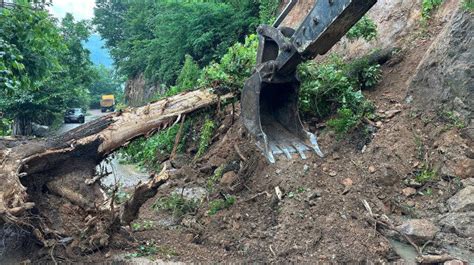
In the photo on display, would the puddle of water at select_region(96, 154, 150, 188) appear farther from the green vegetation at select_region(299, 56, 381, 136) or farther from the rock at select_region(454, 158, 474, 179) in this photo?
the rock at select_region(454, 158, 474, 179)

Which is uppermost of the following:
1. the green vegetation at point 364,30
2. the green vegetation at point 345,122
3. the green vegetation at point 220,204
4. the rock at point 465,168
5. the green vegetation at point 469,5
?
the green vegetation at point 469,5

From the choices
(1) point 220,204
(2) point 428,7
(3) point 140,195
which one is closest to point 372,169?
(1) point 220,204

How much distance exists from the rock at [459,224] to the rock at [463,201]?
0.09 meters

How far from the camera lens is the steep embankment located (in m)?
4.45

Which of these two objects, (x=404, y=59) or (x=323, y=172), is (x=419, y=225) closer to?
(x=323, y=172)

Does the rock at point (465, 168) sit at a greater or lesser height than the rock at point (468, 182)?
greater

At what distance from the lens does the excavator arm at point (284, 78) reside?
4.74m

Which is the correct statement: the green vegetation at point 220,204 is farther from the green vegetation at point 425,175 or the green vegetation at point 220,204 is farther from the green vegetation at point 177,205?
the green vegetation at point 425,175

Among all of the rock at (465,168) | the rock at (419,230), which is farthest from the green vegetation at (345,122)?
the rock at (419,230)

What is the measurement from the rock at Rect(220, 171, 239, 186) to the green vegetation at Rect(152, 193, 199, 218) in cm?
49

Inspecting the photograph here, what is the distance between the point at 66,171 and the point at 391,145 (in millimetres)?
4002

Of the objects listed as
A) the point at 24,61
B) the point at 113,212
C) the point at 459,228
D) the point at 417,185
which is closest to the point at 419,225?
the point at 459,228

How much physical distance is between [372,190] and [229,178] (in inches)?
82.5

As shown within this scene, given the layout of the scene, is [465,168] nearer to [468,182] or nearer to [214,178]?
[468,182]
